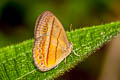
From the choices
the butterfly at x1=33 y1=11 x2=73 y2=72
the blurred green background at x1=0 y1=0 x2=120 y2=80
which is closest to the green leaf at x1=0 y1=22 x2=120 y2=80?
the butterfly at x1=33 y1=11 x2=73 y2=72

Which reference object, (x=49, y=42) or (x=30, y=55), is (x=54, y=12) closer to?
(x=49, y=42)

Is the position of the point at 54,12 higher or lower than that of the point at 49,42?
higher

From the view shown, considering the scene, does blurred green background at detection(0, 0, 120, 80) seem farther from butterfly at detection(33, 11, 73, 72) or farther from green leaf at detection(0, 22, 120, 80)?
green leaf at detection(0, 22, 120, 80)

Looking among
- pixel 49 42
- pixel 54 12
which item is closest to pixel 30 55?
pixel 49 42

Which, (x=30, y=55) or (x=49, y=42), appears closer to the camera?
(x=30, y=55)

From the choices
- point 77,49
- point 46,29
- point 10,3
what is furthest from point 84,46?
point 10,3
